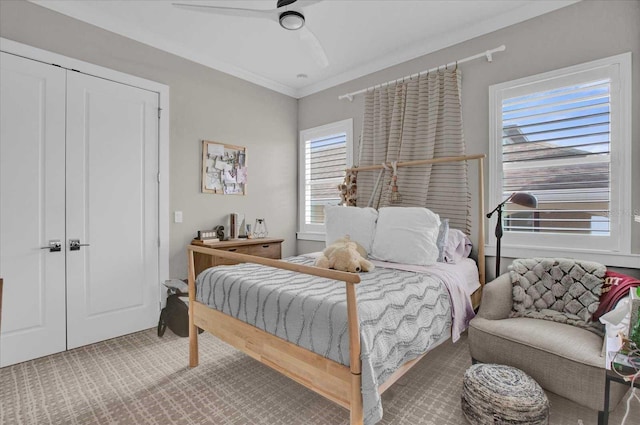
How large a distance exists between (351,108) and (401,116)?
78 centimetres

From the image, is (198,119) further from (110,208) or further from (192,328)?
(192,328)

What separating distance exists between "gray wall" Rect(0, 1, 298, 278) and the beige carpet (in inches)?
46.2

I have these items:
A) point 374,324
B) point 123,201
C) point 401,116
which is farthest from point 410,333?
point 123,201

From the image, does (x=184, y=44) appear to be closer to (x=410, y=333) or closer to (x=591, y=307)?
(x=410, y=333)

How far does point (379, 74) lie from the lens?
11.8ft

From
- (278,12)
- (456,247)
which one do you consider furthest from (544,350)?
(278,12)

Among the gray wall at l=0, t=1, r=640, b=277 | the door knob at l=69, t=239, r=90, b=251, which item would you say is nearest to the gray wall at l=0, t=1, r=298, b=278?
the gray wall at l=0, t=1, r=640, b=277

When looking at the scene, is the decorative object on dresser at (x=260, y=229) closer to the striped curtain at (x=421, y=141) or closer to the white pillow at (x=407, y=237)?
the striped curtain at (x=421, y=141)

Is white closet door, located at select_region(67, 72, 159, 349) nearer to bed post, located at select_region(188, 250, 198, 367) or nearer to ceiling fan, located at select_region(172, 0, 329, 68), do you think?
bed post, located at select_region(188, 250, 198, 367)

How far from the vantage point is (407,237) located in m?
2.54

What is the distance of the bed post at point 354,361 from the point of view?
131cm

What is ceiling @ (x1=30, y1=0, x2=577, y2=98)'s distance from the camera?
256 cm

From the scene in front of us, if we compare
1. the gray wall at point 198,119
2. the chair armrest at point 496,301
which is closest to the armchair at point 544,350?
the chair armrest at point 496,301

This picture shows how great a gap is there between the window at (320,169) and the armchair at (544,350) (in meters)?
2.31
